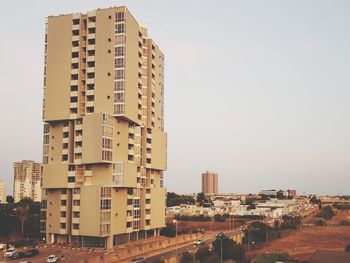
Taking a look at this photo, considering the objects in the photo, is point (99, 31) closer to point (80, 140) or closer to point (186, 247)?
point (80, 140)

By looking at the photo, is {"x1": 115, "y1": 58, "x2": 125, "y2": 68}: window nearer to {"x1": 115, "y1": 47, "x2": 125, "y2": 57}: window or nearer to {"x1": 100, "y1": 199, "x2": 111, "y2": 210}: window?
{"x1": 115, "y1": 47, "x2": 125, "y2": 57}: window

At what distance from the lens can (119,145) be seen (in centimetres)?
8231

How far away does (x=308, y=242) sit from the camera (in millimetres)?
94438

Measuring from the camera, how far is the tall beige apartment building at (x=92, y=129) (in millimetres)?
78688

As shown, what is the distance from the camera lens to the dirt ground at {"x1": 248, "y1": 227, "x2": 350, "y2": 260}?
78.5 m

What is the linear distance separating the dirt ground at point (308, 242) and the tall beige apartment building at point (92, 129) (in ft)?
91.8

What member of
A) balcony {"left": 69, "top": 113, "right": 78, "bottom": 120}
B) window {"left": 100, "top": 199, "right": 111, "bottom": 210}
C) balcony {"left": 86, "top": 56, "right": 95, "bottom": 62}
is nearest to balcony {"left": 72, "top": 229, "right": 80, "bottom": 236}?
window {"left": 100, "top": 199, "right": 111, "bottom": 210}

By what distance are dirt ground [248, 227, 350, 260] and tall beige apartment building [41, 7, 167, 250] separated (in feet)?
91.8

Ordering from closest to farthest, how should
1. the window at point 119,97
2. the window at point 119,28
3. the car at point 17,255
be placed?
the car at point 17,255 → the window at point 119,97 → the window at point 119,28

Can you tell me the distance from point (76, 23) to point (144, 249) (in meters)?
47.8

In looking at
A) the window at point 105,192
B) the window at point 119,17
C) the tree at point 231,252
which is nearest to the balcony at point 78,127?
the window at point 105,192

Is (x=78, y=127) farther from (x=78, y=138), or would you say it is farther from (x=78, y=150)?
(x=78, y=150)

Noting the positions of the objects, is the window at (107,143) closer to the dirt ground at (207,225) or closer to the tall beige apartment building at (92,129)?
the tall beige apartment building at (92,129)

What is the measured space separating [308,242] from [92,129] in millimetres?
55468
